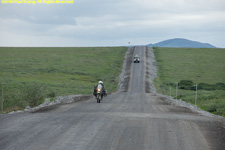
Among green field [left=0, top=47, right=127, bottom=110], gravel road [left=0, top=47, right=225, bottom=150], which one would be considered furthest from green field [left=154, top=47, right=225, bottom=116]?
gravel road [left=0, top=47, right=225, bottom=150]

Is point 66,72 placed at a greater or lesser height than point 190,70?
lesser

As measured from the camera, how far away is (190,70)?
3593 inches

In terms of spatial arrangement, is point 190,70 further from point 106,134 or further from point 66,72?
point 106,134

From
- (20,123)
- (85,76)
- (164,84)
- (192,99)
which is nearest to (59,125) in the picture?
(20,123)

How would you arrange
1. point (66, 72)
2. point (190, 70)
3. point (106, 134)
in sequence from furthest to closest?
point (190, 70), point (66, 72), point (106, 134)

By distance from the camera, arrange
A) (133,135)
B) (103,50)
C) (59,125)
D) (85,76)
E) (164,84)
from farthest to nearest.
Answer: (103,50)
(85,76)
(164,84)
(59,125)
(133,135)

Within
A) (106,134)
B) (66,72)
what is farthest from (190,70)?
(106,134)

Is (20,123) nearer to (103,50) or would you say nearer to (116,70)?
(116,70)

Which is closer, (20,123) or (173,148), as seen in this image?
(173,148)

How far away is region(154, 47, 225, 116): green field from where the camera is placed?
63.8m

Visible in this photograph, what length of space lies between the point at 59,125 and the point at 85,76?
2563 inches

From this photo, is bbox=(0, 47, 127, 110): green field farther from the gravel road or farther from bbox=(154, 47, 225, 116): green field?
the gravel road

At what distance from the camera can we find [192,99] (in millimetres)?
39438

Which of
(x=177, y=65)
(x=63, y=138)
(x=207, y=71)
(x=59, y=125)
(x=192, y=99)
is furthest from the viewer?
(x=177, y=65)
